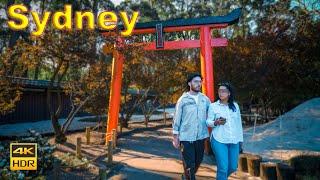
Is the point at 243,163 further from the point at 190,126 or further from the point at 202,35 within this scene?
the point at 202,35

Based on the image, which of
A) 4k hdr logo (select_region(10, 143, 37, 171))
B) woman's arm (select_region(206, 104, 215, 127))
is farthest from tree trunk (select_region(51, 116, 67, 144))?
woman's arm (select_region(206, 104, 215, 127))

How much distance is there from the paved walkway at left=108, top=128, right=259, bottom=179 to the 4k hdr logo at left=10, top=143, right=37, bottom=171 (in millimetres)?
3223

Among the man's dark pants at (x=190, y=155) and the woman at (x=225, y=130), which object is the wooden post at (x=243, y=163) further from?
the man's dark pants at (x=190, y=155)

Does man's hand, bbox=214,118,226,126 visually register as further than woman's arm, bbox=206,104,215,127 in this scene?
No

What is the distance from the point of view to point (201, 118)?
5438mm

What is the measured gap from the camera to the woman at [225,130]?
17.2ft

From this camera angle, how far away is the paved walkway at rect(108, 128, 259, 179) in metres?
9.02

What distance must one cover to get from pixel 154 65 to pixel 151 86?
1260 millimetres

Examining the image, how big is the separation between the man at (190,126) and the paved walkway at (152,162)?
322 centimetres

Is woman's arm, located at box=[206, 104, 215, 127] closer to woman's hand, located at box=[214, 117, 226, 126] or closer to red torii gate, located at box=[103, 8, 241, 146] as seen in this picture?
woman's hand, located at box=[214, 117, 226, 126]

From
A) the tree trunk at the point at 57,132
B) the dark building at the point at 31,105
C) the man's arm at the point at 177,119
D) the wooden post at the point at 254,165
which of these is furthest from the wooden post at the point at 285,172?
the dark building at the point at 31,105

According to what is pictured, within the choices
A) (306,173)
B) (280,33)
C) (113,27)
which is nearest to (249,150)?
(306,173)

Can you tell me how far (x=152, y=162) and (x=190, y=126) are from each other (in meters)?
5.87

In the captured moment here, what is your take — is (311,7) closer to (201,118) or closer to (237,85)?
(237,85)
